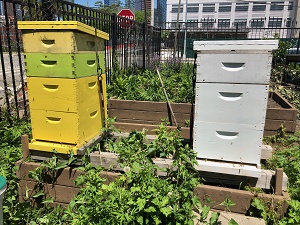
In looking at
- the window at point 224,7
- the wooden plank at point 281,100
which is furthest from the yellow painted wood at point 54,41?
the window at point 224,7

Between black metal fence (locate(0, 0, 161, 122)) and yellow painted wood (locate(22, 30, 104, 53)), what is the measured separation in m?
1.04

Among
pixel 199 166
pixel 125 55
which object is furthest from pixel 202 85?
pixel 125 55

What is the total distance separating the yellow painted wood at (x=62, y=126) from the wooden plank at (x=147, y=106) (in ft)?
5.17

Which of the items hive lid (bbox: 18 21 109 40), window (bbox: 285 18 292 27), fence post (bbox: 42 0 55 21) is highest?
window (bbox: 285 18 292 27)

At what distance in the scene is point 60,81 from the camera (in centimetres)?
263

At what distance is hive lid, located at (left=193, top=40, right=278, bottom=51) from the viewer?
91.5 inches

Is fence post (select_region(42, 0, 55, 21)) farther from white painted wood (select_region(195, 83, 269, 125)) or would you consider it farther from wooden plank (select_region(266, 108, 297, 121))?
wooden plank (select_region(266, 108, 297, 121))

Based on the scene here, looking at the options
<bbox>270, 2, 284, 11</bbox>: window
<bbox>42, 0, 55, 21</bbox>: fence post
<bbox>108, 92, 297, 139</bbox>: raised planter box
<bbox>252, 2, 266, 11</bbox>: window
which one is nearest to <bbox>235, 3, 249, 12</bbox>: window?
<bbox>252, 2, 266, 11</bbox>: window

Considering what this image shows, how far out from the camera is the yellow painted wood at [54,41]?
2.52m

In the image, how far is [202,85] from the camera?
2559mm

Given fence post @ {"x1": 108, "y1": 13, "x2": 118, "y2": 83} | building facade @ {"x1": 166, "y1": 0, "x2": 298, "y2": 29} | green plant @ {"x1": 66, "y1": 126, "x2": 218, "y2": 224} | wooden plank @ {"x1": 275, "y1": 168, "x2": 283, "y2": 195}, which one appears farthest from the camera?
building facade @ {"x1": 166, "y1": 0, "x2": 298, "y2": 29}

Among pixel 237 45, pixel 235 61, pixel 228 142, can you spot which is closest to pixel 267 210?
pixel 228 142

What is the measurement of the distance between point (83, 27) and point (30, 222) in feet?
6.27

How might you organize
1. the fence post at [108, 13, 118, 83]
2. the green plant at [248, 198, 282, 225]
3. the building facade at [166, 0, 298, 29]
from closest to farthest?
the green plant at [248, 198, 282, 225], the fence post at [108, 13, 118, 83], the building facade at [166, 0, 298, 29]
